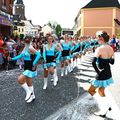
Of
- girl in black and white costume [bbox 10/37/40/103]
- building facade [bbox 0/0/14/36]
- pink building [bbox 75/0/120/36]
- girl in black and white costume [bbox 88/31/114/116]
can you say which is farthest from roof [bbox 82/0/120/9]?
girl in black and white costume [bbox 88/31/114/116]

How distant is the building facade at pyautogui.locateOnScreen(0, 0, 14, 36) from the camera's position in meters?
30.6

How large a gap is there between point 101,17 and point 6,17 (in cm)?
5141

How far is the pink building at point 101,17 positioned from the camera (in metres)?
80.2

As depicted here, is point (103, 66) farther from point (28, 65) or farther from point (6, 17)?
point (6, 17)

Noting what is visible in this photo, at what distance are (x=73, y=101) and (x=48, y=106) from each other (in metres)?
0.94

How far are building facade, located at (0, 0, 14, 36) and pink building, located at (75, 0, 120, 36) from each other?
4593cm

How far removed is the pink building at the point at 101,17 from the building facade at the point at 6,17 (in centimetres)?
4593

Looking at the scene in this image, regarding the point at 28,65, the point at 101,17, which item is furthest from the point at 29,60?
the point at 101,17

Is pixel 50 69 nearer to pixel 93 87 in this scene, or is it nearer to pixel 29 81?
pixel 29 81

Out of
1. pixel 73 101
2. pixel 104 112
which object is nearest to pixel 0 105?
pixel 73 101

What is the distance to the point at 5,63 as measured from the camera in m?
18.0

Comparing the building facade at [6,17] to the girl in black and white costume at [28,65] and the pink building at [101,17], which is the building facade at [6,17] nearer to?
the girl in black and white costume at [28,65]

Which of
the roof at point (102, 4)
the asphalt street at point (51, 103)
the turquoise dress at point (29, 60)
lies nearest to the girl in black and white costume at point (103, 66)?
the asphalt street at point (51, 103)

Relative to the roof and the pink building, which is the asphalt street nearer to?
the pink building
